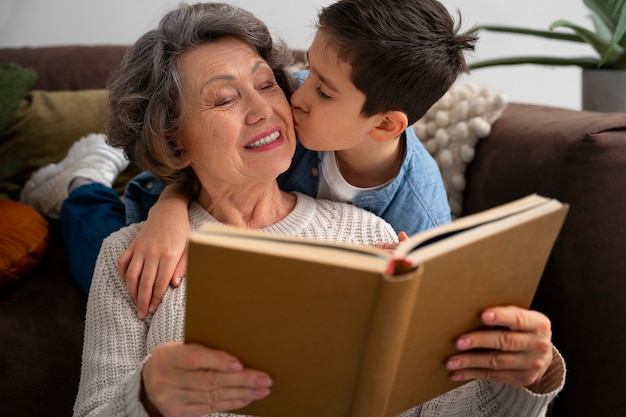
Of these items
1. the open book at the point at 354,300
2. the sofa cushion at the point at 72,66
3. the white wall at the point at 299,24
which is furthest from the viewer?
the white wall at the point at 299,24

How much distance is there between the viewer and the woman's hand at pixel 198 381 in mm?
838

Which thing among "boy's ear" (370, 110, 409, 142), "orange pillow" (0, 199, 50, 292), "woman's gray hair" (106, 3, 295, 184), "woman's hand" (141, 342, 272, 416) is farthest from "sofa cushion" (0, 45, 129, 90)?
"woman's hand" (141, 342, 272, 416)

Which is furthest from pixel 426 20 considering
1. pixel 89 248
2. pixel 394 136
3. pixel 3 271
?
pixel 3 271

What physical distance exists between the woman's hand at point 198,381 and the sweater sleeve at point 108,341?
0.13 m

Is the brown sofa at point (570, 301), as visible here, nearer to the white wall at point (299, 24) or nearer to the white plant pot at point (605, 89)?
the white plant pot at point (605, 89)

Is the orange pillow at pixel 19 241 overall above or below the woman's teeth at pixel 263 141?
below

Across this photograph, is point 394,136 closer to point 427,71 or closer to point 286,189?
point 427,71

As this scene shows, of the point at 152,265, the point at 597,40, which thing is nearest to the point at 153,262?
the point at 152,265

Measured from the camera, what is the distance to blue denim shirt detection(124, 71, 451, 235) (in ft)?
4.94

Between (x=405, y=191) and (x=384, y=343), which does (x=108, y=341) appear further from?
(x=405, y=191)

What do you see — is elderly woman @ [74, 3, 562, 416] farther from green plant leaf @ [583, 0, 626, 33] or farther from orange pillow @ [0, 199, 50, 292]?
green plant leaf @ [583, 0, 626, 33]

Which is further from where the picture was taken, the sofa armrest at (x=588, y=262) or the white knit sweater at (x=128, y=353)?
the sofa armrest at (x=588, y=262)

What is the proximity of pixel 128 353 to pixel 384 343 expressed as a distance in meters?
0.53

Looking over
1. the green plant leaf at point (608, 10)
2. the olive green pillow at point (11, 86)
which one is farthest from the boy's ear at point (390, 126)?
the olive green pillow at point (11, 86)
